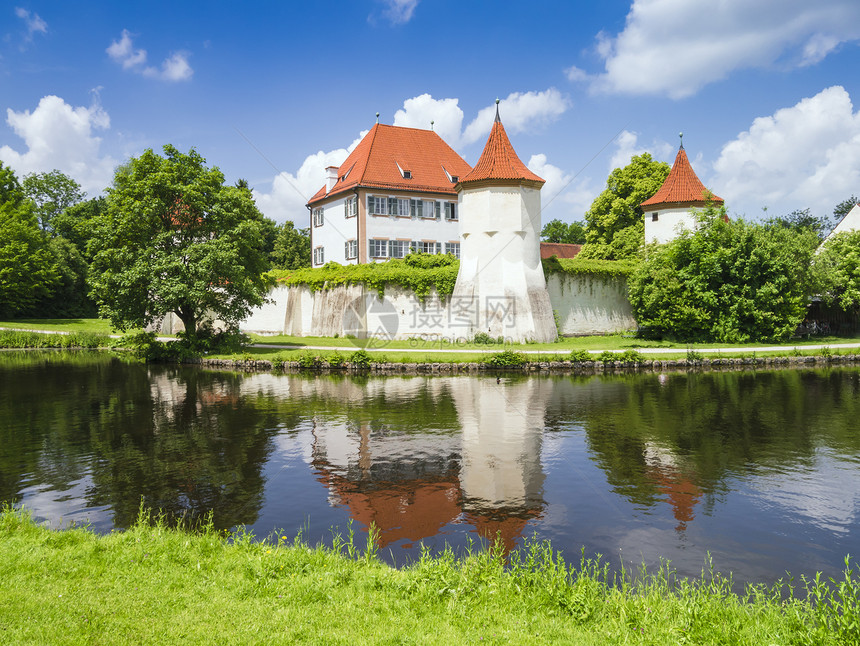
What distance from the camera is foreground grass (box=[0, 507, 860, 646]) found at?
4.95m

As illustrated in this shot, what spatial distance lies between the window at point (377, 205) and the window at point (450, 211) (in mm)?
4942

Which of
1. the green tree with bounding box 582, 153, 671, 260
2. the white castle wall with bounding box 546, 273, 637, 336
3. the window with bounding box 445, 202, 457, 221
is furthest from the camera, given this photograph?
the green tree with bounding box 582, 153, 671, 260

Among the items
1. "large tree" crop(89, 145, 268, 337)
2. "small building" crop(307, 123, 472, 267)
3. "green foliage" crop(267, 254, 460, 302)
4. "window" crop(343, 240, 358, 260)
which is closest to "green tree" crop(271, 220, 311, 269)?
"small building" crop(307, 123, 472, 267)

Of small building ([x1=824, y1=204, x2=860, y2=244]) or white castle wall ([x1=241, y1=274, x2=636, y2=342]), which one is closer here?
white castle wall ([x1=241, y1=274, x2=636, y2=342])

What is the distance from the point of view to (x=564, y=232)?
86750mm

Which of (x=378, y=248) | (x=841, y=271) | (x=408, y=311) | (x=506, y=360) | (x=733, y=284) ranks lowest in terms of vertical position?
(x=506, y=360)

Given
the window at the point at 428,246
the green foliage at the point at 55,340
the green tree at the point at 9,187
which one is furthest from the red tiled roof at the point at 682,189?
the green tree at the point at 9,187

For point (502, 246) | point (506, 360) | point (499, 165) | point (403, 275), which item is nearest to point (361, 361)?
point (506, 360)

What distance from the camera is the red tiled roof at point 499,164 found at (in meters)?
32.9

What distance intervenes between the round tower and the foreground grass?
26442 millimetres

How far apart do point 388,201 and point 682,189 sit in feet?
66.2

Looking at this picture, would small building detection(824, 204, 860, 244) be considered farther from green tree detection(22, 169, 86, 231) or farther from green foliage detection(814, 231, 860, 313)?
green tree detection(22, 169, 86, 231)

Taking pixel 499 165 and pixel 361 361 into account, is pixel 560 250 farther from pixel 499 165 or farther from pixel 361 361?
pixel 361 361

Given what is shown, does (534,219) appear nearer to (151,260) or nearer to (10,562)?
(151,260)
